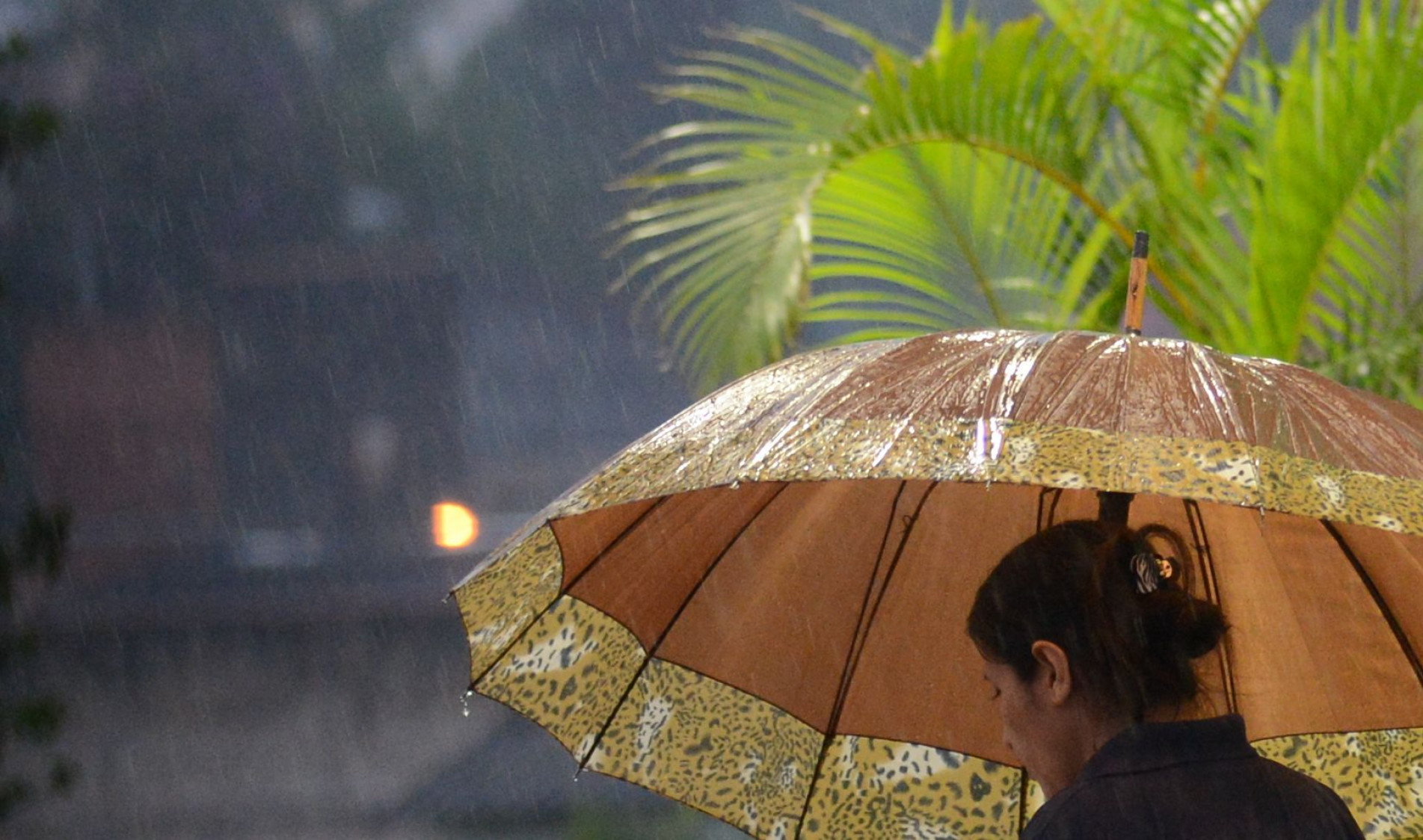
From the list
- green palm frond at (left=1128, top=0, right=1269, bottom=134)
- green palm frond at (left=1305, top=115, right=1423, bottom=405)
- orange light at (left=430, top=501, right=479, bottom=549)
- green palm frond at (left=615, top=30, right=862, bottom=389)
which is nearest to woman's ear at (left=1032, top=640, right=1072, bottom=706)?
green palm frond at (left=615, top=30, right=862, bottom=389)

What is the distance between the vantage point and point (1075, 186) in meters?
4.01

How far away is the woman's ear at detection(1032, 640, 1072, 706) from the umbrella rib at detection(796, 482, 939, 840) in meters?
0.69

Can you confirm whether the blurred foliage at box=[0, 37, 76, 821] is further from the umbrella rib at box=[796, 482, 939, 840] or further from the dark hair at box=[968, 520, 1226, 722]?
the dark hair at box=[968, 520, 1226, 722]

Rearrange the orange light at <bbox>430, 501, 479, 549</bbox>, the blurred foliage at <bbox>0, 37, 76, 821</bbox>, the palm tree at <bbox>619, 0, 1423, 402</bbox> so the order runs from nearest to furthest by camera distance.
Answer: the palm tree at <bbox>619, 0, 1423, 402</bbox>
the blurred foliage at <bbox>0, 37, 76, 821</bbox>
the orange light at <bbox>430, 501, 479, 549</bbox>

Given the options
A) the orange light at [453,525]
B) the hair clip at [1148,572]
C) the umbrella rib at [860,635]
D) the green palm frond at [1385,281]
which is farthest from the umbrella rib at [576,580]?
the orange light at [453,525]

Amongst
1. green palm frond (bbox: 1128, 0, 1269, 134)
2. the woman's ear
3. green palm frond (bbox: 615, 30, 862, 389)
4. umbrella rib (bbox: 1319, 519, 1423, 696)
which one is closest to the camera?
the woman's ear

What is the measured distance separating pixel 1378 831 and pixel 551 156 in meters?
18.5

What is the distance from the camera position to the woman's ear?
5.40 feet

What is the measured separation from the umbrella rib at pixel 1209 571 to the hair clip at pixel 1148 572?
0.62 metres

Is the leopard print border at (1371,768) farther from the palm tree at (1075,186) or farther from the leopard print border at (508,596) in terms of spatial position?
the palm tree at (1075,186)

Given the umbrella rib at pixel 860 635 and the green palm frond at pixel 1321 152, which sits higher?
the green palm frond at pixel 1321 152

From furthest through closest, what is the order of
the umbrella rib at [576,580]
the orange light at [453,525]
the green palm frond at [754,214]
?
the orange light at [453,525] < the green palm frond at [754,214] < the umbrella rib at [576,580]

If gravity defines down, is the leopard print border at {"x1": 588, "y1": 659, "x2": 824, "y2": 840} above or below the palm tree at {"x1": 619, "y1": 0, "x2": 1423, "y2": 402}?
A: below

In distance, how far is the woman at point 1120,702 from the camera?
153cm
